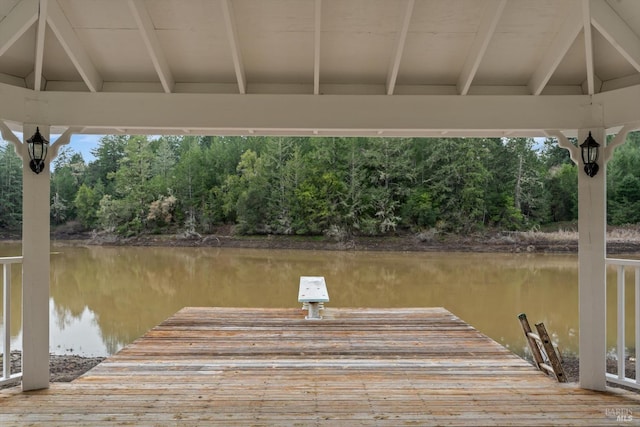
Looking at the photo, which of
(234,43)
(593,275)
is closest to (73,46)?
(234,43)

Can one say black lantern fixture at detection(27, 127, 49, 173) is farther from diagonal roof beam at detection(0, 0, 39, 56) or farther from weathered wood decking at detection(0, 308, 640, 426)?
weathered wood decking at detection(0, 308, 640, 426)

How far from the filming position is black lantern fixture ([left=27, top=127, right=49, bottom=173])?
11.1 feet

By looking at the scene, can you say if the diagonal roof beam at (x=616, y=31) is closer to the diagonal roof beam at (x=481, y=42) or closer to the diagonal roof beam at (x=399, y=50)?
the diagonal roof beam at (x=481, y=42)

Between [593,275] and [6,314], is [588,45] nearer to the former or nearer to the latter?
[593,275]

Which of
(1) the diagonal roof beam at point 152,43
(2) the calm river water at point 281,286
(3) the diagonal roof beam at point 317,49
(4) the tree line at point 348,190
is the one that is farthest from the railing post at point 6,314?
(4) the tree line at point 348,190

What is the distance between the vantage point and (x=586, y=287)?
3555 millimetres

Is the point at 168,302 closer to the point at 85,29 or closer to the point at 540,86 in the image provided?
the point at 85,29

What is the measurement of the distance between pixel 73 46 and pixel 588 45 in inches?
136

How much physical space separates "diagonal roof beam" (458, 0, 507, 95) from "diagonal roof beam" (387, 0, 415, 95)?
0.51 meters

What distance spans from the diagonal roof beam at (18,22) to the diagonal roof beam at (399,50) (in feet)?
Result: 7.67

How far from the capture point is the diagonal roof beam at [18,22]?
9.77 ft

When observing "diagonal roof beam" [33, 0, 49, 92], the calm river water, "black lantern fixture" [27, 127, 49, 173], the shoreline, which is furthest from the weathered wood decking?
the shoreline

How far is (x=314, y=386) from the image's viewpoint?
3551 mm

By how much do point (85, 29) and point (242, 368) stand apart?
2.88m
